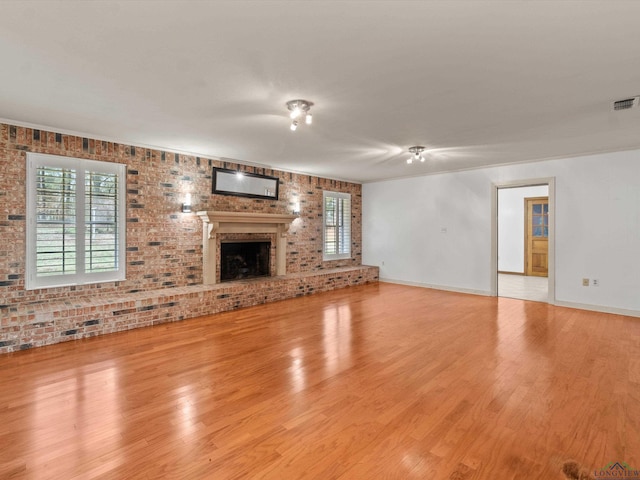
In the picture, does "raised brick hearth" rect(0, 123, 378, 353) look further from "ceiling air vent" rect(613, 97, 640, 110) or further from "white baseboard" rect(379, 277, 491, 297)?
"ceiling air vent" rect(613, 97, 640, 110)

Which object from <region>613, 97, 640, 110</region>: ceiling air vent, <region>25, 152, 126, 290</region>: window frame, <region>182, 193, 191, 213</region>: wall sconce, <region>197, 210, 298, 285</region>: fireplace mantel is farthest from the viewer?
<region>197, 210, 298, 285</region>: fireplace mantel

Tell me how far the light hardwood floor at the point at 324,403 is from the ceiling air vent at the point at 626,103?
2.43m

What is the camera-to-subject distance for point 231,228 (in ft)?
18.3

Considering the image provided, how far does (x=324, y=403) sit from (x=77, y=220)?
387 centimetres

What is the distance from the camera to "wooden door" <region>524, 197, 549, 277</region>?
8.44 metres

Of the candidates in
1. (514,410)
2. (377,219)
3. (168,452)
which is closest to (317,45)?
(168,452)

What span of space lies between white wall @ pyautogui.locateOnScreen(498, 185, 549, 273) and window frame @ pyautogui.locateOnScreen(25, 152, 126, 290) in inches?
349

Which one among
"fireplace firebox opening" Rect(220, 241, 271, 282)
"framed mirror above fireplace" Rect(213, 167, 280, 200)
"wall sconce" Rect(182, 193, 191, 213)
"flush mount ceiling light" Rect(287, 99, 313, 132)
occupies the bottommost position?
"fireplace firebox opening" Rect(220, 241, 271, 282)

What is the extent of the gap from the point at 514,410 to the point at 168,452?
87.9 inches

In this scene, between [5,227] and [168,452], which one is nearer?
[168,452]

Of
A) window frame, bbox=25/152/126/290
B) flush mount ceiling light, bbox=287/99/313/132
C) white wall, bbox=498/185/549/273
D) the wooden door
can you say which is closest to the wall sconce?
window frame, bbox=25/152/126/290

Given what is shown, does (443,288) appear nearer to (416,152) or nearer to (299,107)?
(416,152)

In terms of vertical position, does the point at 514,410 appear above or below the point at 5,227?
below

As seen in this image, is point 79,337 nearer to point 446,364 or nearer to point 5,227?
point 5,227
